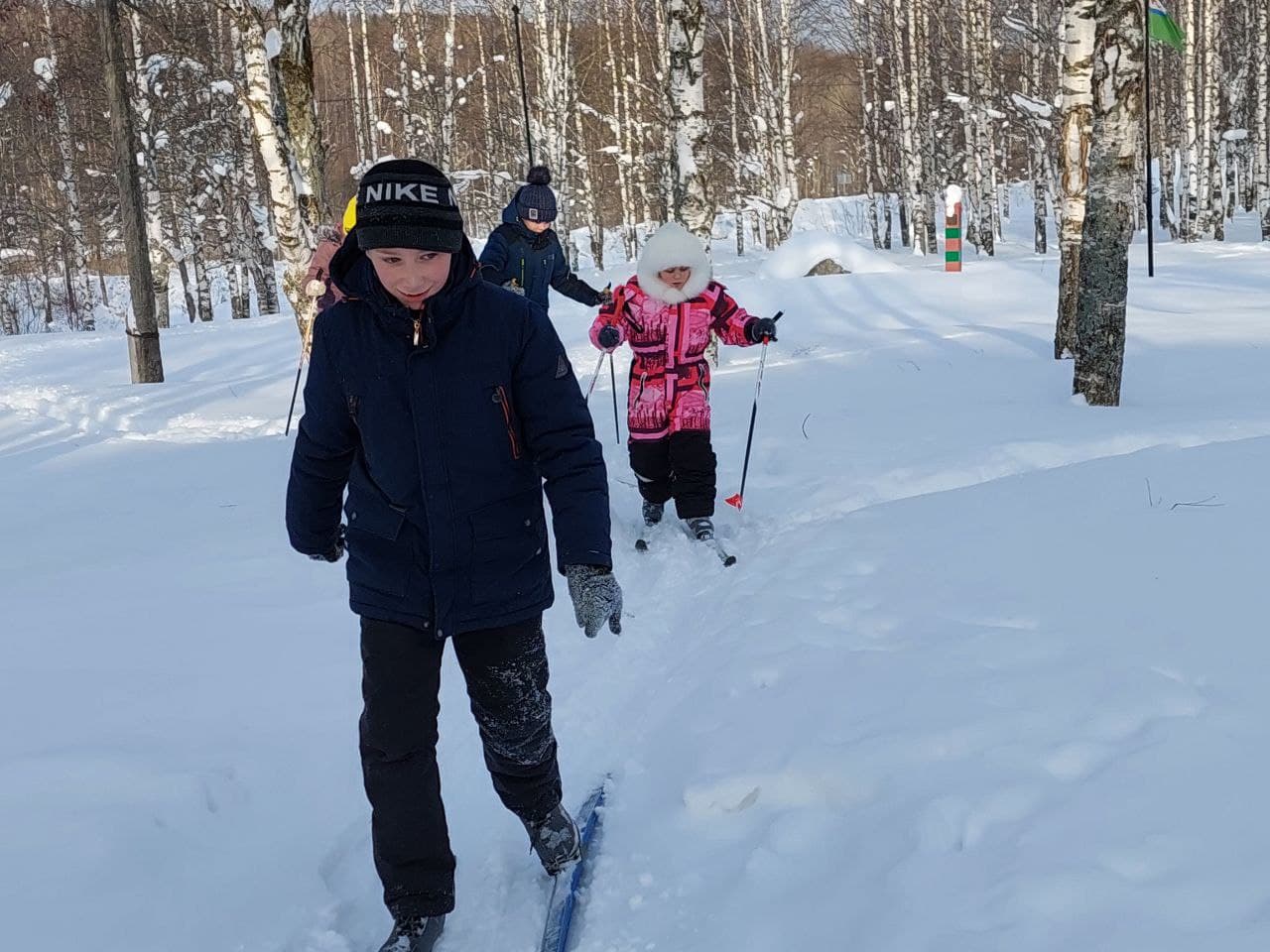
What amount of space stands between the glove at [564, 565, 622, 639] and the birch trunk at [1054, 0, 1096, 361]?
7747 millimetres

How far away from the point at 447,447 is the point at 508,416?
0.16 meters

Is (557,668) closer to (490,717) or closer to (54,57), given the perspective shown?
(490,717)

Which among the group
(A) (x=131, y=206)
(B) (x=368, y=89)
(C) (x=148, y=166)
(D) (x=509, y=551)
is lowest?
(D) (x=509, y=551)

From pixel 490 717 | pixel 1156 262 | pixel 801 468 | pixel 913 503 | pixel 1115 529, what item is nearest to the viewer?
pixel 490 717

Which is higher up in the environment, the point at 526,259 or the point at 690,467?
the point at 526,259

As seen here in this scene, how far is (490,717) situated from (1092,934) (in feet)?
4.79

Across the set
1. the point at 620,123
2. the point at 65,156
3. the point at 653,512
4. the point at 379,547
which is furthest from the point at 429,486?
the point at 620,123

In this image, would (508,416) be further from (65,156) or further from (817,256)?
(65,156)

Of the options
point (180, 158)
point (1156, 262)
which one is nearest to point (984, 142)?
point (1156, 262)

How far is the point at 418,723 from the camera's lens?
244 cm

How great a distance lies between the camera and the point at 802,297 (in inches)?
582

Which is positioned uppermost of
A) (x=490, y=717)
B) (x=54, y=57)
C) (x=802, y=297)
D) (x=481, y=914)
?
(x=54, y=57)

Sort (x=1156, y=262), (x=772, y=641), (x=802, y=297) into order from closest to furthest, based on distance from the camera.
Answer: (x=772, y=641), (x=802, y=297), (x=1156, y=262)

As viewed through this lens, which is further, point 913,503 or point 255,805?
point 913,503
